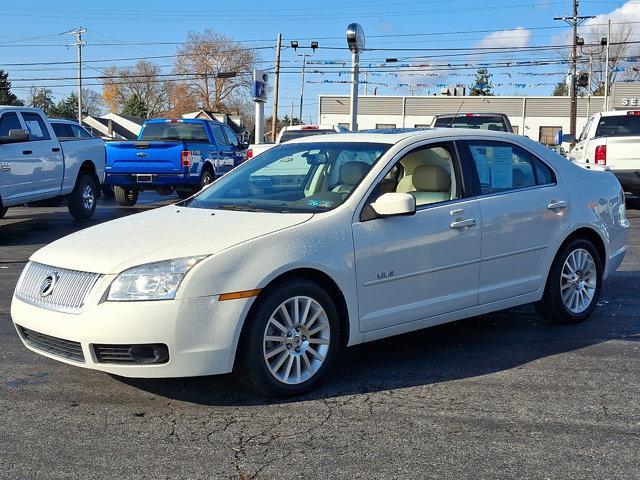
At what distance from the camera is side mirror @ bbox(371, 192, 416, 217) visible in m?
5.02

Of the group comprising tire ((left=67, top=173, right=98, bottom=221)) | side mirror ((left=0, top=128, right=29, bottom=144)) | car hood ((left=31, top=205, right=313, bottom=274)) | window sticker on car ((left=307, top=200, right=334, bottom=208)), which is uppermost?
side mirror ((left=0, top=128, right=29, bottom=144))

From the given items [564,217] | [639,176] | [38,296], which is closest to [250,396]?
[38,296]

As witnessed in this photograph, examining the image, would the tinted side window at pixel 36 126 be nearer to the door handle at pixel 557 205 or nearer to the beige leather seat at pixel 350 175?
the beige leather seat at pixel 350 175

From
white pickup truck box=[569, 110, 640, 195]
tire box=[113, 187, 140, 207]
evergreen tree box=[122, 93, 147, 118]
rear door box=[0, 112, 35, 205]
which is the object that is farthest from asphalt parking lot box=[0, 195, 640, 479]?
evergreen tree box=[122, 93, 147, 118]

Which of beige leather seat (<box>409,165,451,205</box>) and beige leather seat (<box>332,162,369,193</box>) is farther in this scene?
beige leather seat (<box>409,165,451,205</box>)

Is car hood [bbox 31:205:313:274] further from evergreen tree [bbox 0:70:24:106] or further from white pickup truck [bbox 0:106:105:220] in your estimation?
evergreen tree [bbox 0:70:24:106]

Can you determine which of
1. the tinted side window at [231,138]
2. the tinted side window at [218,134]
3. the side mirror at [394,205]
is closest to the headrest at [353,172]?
the side mirror at [394,205]

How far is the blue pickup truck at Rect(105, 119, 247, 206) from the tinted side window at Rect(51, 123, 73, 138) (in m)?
0.98

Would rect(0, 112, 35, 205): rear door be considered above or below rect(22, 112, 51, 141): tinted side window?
below

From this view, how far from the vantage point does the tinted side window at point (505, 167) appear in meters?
5.93

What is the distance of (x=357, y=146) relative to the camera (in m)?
5.68

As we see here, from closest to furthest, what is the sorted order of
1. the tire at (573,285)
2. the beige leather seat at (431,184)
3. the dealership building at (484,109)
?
the beige leather seat at (431,184)
the tire at (573,285)
the dealership building at (484,109)

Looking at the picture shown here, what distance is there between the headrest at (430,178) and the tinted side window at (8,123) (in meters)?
8.51

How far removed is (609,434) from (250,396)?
6.66ft
